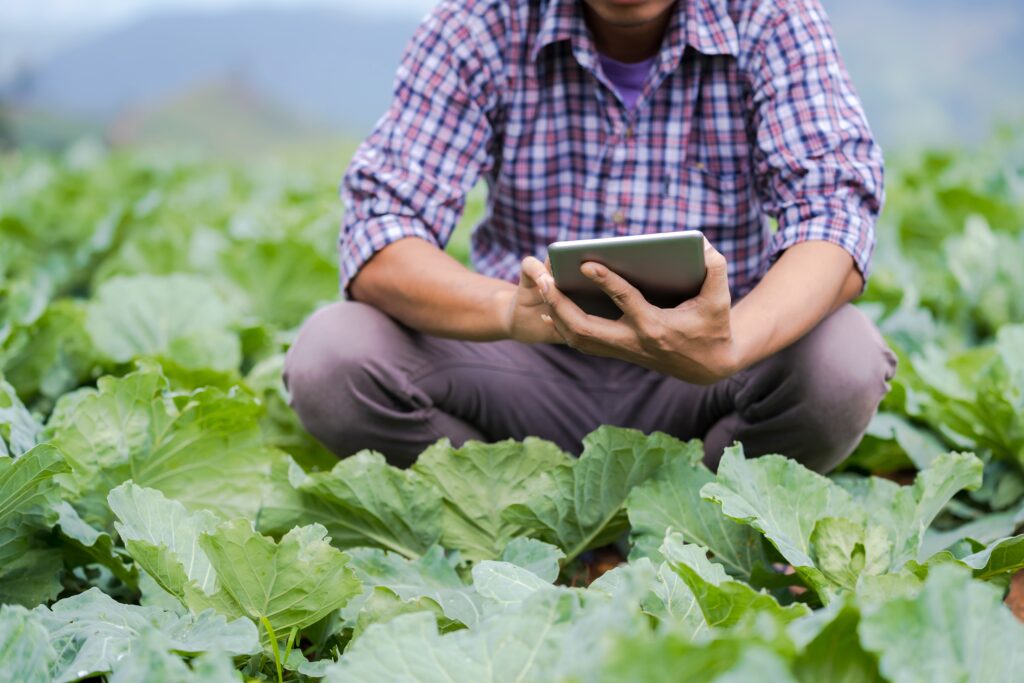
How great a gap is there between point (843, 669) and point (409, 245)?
1.15 m

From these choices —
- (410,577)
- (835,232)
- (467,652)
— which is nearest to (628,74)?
(835,232)

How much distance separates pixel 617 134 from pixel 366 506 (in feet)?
2.77

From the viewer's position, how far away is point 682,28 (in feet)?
6.72

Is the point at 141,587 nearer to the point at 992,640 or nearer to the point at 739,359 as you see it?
the point at 739,359

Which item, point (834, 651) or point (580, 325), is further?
point (580, 325)

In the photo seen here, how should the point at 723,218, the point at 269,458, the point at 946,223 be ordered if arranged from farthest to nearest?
the point at 946,223 < the point at 723,218 < the point at 269,458

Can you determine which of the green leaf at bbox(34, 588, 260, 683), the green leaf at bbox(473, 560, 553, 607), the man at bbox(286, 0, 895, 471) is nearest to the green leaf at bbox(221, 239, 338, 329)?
the man at bbox(286, 0, 895, 471)

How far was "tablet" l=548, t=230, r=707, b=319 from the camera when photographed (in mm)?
1556

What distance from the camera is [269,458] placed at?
198cm

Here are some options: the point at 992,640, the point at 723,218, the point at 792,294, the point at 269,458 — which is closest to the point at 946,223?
the point at 723,218

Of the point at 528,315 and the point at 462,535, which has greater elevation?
the point at 528,315

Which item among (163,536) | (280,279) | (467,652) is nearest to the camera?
(467,652)

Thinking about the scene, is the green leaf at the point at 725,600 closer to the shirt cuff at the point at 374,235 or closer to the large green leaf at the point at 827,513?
the large green leaf at the point at 827,513

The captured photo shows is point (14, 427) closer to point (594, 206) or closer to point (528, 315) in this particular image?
point (528, 315)
